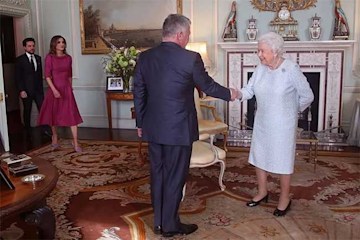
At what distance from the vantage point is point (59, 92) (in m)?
5.15

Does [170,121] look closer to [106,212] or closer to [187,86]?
[187,86]

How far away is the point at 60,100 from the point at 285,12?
3.45 metres

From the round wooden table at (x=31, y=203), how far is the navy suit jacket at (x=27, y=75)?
4025mm

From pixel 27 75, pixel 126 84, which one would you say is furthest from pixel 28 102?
pixel 126 84

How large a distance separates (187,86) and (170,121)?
0.25 meters

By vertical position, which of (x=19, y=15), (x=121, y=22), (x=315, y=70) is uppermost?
(x=19, y=15)

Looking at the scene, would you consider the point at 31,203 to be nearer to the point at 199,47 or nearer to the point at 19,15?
the point at 199,47

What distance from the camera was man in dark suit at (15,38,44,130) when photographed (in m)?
6.31

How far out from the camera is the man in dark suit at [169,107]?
254 centimetres

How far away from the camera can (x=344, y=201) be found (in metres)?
3.44

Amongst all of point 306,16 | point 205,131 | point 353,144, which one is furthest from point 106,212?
point 306,16

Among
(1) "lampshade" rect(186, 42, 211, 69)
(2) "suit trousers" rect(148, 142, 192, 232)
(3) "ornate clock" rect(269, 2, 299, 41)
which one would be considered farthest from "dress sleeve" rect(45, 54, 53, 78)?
(3) "ornate clock" rect(269, 2, 299, 41)

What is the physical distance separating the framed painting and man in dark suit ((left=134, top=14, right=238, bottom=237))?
398cm

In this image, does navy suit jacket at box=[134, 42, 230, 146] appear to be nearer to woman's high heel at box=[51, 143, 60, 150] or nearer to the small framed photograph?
woman's high heel at box=[51, 143, 60, 150]
